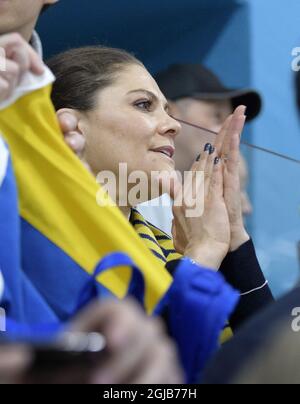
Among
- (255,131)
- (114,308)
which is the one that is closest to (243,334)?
(114,308)

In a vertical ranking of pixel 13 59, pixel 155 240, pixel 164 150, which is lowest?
pixel 155 240

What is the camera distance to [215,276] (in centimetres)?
83

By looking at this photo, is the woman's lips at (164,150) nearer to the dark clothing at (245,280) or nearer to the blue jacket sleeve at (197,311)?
the dark clothing at (245,280)

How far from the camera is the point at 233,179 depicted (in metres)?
1.43

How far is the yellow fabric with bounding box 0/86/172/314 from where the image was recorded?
1043 mm

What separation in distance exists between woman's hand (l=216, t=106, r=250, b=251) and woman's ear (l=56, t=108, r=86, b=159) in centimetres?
23

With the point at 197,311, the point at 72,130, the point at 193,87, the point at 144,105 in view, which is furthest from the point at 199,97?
the point at 197,311

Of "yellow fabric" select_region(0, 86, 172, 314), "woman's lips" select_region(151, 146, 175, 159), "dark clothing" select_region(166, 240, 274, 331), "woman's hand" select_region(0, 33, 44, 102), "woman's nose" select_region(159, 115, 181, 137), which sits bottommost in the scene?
"dark clothing" select_region(166, 240, 274, 331)

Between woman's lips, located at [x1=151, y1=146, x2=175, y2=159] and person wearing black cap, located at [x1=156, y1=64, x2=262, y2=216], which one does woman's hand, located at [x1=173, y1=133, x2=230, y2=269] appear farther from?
person wearing black cap, located at [x1=156, y1=64, x2=262, y2=216]

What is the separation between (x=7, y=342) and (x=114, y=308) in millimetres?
67

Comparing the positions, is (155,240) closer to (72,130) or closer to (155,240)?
(155,240)

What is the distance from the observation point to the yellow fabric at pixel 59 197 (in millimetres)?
1043

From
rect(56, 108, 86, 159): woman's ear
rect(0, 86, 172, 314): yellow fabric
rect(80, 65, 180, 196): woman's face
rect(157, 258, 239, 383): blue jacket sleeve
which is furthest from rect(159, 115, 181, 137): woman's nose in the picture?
rect(157, 258, 239, 383): blue jacket sleeve

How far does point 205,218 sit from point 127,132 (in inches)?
7.1
